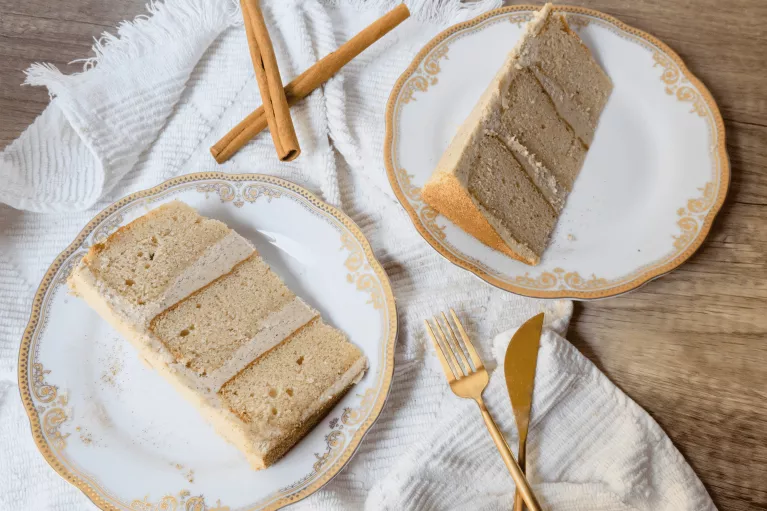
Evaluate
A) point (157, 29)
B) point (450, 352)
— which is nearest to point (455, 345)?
point (450, 352)

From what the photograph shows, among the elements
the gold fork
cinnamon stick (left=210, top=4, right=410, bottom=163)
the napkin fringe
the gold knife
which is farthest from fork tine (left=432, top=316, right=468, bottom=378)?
the napkin fringe

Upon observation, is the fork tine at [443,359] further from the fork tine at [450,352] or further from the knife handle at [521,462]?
the knife handle at [521,462]

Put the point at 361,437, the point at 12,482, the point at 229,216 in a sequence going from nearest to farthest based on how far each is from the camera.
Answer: the point at 361,437 < the point at 12,482 < the point at 229,216

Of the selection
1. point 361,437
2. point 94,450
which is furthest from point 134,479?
point 361,437

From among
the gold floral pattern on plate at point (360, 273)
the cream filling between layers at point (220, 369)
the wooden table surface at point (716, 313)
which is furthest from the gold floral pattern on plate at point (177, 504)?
the wooden table surface at point (716, 313)

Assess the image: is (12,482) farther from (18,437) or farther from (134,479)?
(134,479)

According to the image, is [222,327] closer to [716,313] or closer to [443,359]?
[443,359]
